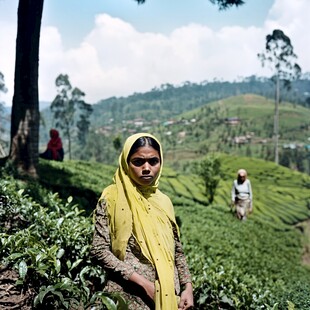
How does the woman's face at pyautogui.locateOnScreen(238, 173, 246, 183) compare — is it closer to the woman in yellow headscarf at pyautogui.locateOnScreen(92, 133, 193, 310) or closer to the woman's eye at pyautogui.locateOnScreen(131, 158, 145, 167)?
the woman in yellow headscarf at pyautogui.locateOnScreen(92, 133, 193, 310)

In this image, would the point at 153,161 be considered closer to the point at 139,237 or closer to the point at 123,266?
the point at 139,237

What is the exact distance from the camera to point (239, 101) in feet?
415

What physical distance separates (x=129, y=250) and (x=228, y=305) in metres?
1.28

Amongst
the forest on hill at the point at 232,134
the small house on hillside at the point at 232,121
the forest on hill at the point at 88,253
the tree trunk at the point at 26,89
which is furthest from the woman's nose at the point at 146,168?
the small house on hillside at the point at 232,121

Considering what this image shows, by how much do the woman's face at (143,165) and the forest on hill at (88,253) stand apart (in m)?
0.54

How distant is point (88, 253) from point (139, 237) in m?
1.06

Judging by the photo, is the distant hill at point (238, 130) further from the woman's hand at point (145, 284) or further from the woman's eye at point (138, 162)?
the woman's hand at point (145, 284)

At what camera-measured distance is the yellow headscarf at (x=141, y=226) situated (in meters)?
1.89

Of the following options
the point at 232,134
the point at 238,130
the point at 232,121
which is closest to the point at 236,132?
the point at 238,130

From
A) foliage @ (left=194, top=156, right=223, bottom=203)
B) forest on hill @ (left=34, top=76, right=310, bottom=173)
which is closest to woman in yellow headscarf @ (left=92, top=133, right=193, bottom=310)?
foliage @ (left=194, top=156, right=223, bottom=203)

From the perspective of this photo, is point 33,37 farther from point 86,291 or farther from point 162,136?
point 162,136

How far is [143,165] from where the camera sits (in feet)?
6.57

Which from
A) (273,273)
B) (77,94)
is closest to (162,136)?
(77,94)

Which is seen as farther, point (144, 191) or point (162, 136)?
point (162, 136)
